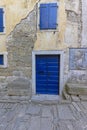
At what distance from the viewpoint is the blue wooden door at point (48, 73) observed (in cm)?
895

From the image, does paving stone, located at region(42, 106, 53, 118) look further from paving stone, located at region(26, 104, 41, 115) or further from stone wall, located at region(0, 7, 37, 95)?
stone wall, located at region(0, 7, 37, 95)

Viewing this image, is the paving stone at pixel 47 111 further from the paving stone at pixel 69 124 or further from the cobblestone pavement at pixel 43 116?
the paving stone at pixel 69 124

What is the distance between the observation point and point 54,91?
9148 millimetres

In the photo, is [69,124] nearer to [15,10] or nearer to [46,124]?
[46,124]

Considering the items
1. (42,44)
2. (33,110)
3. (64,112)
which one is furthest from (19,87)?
(64,112)

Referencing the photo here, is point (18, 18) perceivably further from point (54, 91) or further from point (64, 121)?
point (64, 121)

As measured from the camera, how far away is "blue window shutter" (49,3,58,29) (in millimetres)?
8344

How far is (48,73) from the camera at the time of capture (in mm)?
9016

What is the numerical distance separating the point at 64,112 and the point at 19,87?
3.23m

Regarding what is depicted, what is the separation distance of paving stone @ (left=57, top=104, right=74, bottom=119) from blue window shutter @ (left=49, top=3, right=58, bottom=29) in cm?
385

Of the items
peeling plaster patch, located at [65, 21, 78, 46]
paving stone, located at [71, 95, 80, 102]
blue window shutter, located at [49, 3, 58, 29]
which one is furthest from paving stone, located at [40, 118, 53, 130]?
blue window shutter, located at [49, 3, 58, 29]

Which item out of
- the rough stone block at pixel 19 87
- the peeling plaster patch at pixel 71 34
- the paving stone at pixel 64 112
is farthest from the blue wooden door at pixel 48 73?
the paving stone at pixel 64 112

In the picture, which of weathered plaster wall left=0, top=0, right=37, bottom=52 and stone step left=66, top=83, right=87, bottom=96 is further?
weathered plaster wall left=0, top=0, right=37, bottom=52

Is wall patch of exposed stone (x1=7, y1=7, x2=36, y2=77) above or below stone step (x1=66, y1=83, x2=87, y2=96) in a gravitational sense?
above
